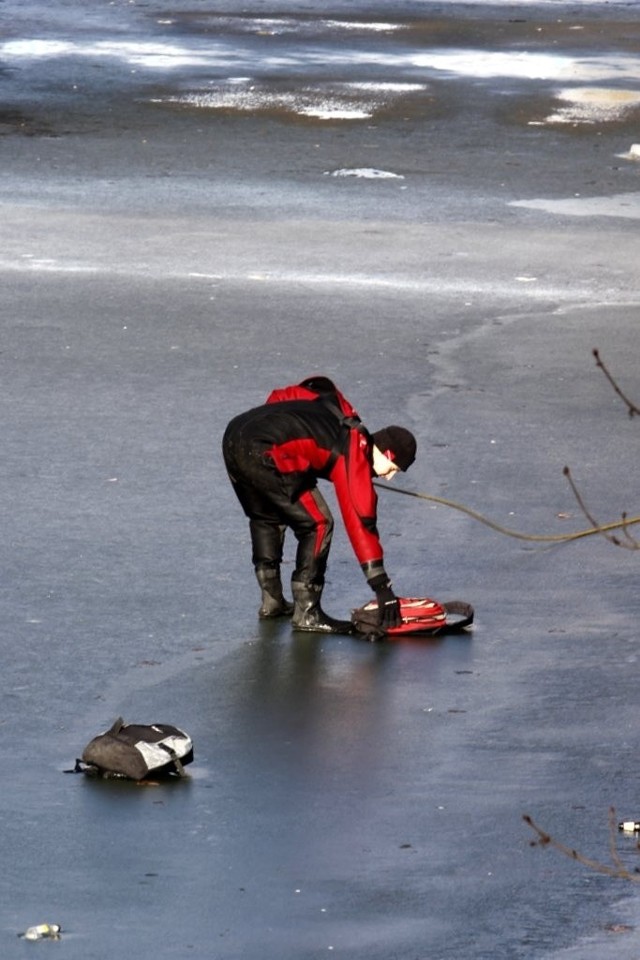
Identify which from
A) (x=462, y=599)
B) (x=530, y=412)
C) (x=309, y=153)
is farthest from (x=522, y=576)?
(x=309, y=153)

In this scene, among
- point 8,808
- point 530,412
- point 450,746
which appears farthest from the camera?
point 530,412

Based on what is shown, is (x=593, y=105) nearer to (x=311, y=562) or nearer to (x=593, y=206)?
(x=593, y=206)

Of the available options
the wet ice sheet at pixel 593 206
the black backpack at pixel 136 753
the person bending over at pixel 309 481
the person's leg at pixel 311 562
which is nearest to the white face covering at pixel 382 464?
the person bending over at pixel 309 481

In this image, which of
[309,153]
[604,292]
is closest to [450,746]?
[604,292]

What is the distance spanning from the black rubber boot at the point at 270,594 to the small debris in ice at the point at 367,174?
967 cm

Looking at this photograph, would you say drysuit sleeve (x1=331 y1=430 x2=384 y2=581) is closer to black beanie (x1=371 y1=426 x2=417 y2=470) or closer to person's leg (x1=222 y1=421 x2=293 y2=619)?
black beanie (x1=371 y1=426 x2=417 y2=470)

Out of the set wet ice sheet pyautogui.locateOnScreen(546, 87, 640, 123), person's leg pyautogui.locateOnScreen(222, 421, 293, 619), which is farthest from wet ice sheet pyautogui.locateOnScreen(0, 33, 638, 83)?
person's leg pyautogui.locateOnScreen(222, 421, 293, 619)

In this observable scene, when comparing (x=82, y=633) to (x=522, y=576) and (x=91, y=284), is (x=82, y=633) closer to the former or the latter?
(x=522, y=576)

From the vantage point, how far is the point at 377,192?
1789 centimetres

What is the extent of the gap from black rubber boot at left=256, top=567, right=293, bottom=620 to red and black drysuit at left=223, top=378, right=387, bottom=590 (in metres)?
0.04

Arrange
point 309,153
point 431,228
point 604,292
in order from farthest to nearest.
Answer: point 309,153 → point 431,228 → point 604,292

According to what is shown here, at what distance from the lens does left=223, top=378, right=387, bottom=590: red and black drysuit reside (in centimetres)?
877

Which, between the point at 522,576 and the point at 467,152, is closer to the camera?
the point at 522,576

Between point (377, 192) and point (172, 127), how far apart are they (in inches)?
135
